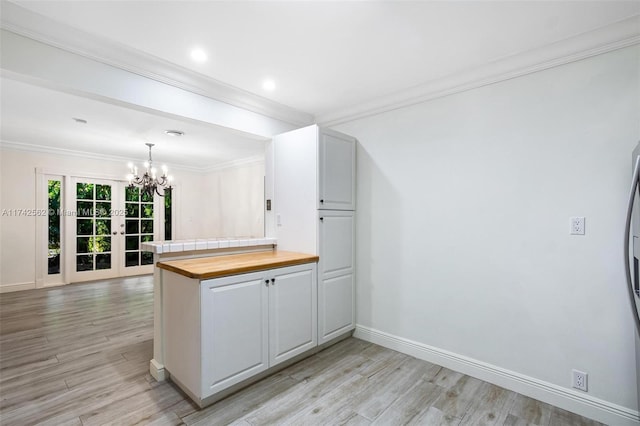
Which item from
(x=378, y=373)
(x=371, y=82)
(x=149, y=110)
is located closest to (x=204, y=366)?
(x=378, y=373)

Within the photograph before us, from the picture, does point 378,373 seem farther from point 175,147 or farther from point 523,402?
point 175,147

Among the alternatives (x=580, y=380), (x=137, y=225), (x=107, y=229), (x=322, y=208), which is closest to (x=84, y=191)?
(x=107, y=229)

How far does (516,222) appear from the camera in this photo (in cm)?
218

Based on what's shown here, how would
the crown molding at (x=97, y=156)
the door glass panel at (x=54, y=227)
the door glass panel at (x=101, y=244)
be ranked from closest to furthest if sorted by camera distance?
the crown molding at (x=97, y=156) → the door glass panel at (x=54, y=227) → the door glass panel at (x=101, y=244)

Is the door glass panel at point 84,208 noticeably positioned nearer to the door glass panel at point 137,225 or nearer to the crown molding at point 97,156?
the door glass panel at point 137,225

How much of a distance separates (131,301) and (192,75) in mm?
3617

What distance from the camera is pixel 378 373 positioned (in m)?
2.40

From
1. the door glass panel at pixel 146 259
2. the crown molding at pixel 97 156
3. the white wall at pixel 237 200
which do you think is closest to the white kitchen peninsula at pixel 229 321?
the white wall at pixel 237 200

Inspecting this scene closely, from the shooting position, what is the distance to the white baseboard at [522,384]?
180cm

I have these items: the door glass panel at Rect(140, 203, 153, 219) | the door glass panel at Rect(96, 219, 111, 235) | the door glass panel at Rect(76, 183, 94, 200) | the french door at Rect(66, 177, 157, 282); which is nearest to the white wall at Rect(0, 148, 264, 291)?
the door glass panel at Rect(76, 183, 94, 200)

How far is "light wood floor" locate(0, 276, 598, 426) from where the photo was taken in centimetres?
186

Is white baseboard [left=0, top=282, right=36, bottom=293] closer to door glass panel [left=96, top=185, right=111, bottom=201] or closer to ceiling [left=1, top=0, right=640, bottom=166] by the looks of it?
door glass panel [left=96, top=185, right=111, bottom=201]

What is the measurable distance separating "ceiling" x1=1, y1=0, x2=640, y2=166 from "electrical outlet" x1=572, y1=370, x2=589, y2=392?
7.13ft

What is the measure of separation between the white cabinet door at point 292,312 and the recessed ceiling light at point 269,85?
5.29 feet
